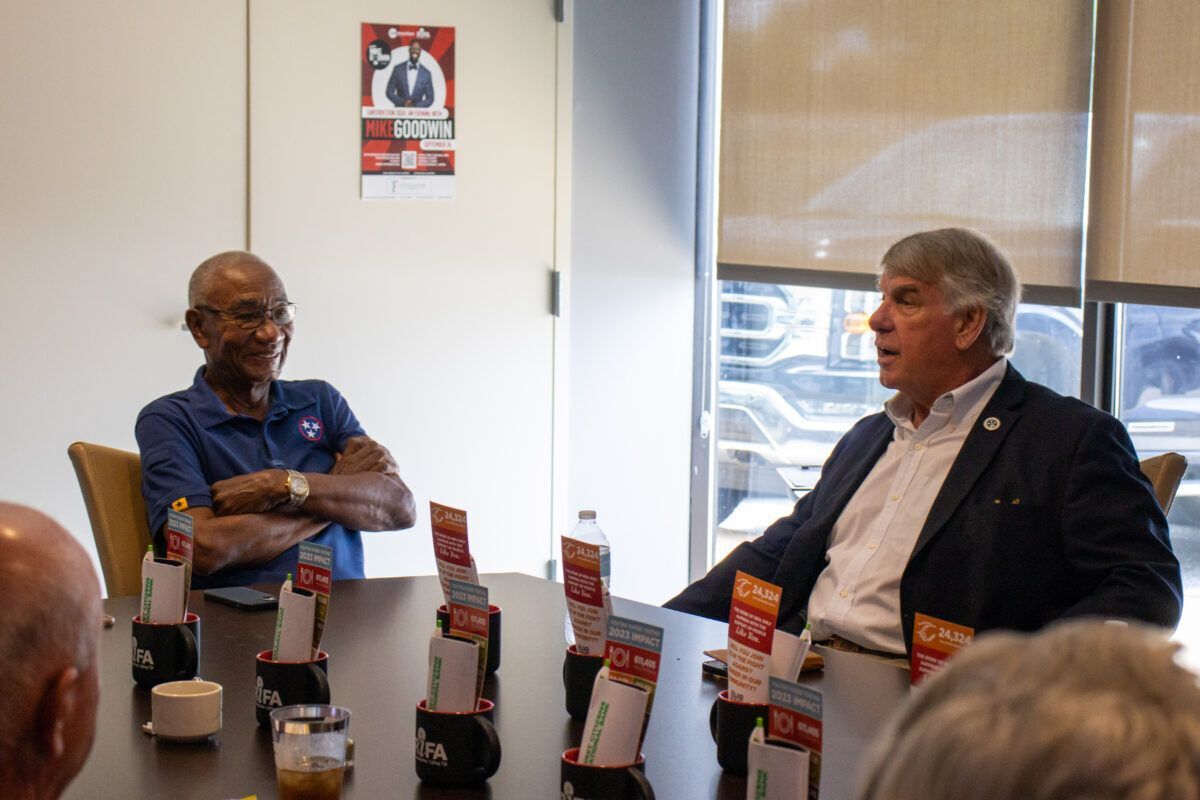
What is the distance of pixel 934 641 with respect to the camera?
1.48m

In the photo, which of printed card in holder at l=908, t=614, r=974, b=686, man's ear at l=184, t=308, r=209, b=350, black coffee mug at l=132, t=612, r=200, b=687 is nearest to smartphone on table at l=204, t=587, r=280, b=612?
black coffee mug at l=132, t=612, r=200, b=687

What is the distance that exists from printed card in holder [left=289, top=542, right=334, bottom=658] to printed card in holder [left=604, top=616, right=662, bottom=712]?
0.46 meters

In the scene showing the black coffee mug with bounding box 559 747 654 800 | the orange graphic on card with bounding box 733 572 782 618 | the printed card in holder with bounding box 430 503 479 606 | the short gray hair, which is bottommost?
the black coffee mug with bounding box 559 747 654 800

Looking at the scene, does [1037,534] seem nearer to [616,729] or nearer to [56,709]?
[616,729]

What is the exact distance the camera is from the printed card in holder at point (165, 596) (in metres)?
1.73

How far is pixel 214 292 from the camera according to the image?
2.93m

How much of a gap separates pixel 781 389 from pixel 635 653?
131 inches

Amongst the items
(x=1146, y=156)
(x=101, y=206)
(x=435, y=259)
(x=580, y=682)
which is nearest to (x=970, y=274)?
(x=1146, y=156)

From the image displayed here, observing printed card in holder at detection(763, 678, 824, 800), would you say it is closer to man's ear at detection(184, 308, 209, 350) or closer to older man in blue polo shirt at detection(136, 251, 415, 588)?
older man in blue polo shirt at detection(136, 251, 415, 588)

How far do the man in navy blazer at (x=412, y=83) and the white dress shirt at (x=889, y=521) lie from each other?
6.41 ft

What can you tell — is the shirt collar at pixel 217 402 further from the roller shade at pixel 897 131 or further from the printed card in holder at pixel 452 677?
the roller shade at pixel 897 131

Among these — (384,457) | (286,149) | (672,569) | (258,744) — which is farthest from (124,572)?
(672,569)

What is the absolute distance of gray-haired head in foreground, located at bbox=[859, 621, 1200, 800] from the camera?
0.48 metres

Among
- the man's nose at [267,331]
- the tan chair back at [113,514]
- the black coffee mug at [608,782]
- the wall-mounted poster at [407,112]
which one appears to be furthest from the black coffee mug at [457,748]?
the wall-mounted poster at [407,112]
